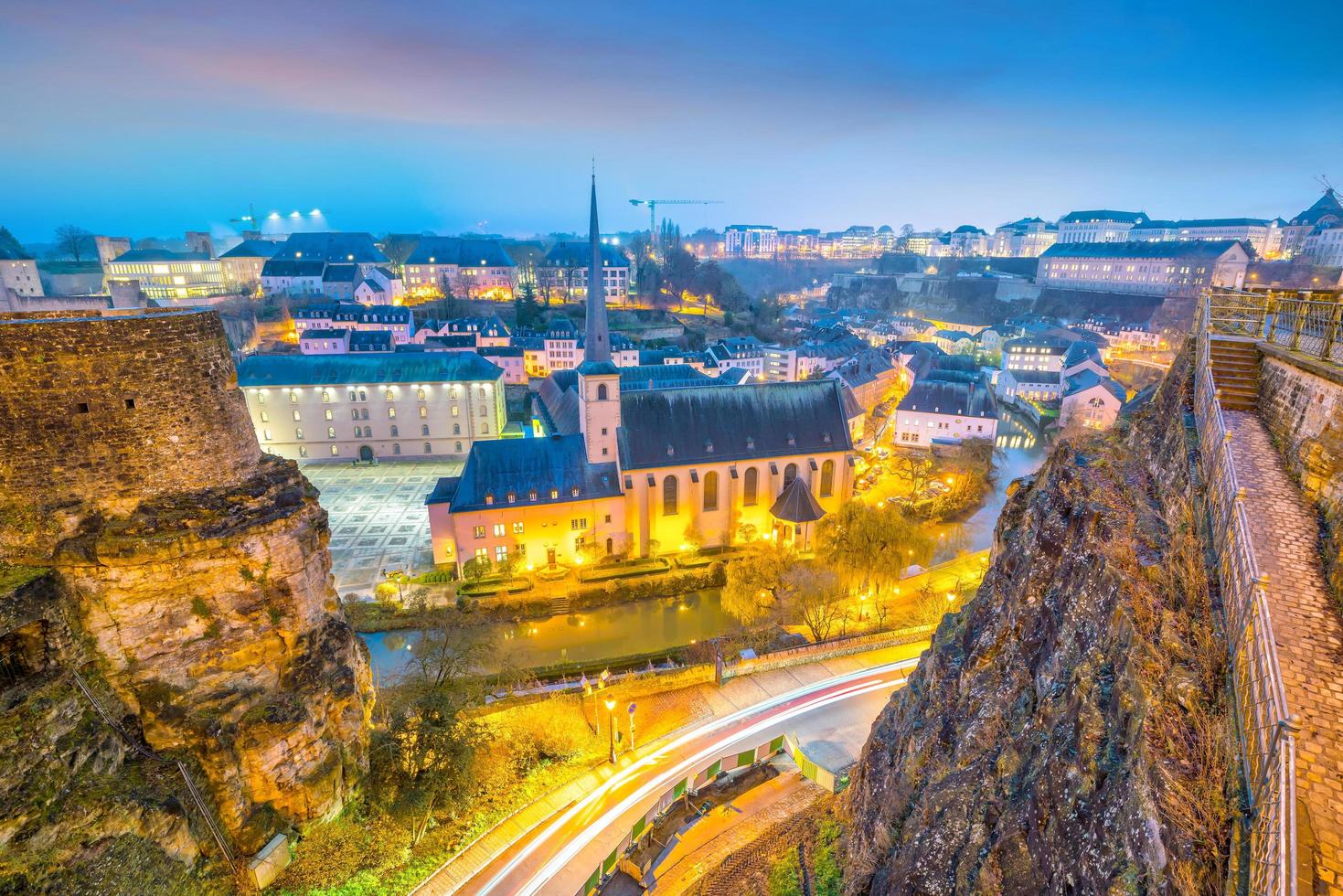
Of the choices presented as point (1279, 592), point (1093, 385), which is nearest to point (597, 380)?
point (1279, 592)

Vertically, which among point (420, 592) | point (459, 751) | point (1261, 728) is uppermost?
point (1261, 728)

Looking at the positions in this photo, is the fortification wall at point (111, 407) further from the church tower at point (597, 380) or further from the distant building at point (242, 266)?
the distant building at point (242, 266)

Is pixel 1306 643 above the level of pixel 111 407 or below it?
below

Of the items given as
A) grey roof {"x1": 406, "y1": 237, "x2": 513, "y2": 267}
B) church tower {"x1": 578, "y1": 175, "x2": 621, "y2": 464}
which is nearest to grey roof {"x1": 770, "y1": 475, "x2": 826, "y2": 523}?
church tower {"x1": 578, "y1": 175, "x2": 621, "y2": 464}

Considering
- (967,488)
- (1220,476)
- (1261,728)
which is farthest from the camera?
(967,488)

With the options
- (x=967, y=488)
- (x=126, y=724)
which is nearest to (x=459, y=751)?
(x=126, y=724)

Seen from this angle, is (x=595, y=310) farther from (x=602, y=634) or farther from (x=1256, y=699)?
(x=1256, y=699)

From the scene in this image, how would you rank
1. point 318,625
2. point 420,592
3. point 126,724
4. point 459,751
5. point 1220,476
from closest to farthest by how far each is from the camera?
point 1220,476 → point 126,724 → point 318,625 → point 459,751 → point 420,592

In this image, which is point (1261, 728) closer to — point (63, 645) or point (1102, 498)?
point (1102, 498)
